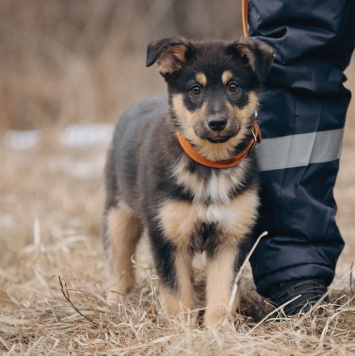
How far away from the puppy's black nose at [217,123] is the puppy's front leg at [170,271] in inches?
27.0

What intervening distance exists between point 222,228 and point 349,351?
97cm

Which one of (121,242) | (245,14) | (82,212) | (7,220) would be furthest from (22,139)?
(245,14)

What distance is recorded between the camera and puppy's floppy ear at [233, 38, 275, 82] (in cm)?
378

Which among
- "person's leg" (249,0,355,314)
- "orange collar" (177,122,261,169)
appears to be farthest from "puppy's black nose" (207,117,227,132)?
"person's leg" (249,0,355,314)

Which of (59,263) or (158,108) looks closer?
(158,108)

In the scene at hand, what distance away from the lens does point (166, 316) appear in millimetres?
3736

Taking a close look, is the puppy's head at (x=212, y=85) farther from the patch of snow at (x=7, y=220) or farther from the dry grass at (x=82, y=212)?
the patch of snow at (x=7, y=220)

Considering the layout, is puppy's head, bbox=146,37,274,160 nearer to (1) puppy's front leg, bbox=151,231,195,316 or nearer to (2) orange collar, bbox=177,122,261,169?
(2) orange collar, bbox=177,122,261,169

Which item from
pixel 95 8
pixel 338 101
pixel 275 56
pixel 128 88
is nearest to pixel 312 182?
pixel 338 101

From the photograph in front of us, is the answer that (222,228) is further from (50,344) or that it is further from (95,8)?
(95,8)

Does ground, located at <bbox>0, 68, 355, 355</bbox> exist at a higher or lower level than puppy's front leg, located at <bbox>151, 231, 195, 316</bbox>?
lower

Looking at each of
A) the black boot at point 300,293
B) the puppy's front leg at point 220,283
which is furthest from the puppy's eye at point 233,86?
the black boot at point 300,293

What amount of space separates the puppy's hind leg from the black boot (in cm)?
125

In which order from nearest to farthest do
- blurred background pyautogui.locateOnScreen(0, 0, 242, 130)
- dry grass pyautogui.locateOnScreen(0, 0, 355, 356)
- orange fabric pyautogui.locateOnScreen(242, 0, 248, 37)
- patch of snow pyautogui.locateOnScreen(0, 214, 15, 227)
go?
dry grass pyautogui.locateOnScreen(0, 0, 355, 356)
orange fabric pyautogui.locateOnScreen(242, 0, 248, 37)
patch of snow pyautogui.locateOnScreen(0, 214, 15, 227)
blurred background pyautogui.locateOnScreen(0, 0, 242, 130)
